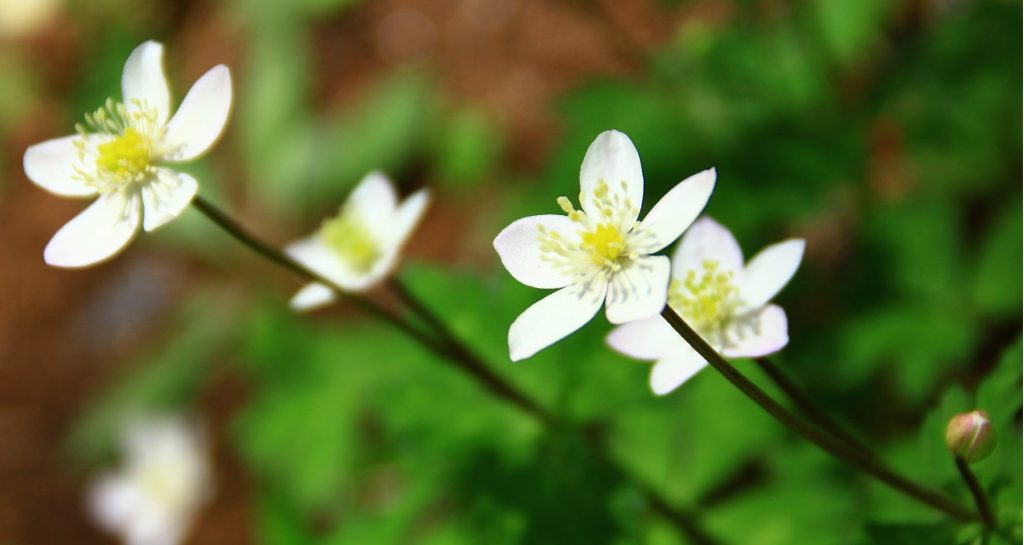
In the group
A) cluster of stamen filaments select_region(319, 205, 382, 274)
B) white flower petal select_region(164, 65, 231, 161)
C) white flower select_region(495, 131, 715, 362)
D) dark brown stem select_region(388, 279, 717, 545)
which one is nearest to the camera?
white flower select_region(495, 131, 715, 362)

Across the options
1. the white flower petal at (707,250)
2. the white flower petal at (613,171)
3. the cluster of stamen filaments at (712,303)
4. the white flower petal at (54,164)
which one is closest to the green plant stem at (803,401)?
the cluster of stamen filaments at (712,303)

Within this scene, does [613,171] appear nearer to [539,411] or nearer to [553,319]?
[553,319]

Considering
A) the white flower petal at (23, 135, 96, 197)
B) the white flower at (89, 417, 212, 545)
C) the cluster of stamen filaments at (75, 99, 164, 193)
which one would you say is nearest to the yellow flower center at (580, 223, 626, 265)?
the cluster of stamen filaments at (75, 99, 164, 193)

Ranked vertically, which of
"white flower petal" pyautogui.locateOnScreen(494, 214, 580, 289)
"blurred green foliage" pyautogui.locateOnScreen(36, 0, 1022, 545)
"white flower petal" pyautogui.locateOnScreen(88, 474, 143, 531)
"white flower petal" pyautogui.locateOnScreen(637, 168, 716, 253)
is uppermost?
"white flower petal" pyautogui.locateOnScreen(637, 168, 716, 253)

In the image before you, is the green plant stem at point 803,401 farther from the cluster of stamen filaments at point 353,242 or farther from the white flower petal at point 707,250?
the cluster of stamen filaments at point 353,242

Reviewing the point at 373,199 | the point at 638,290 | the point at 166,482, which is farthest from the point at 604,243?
the point at 166,482

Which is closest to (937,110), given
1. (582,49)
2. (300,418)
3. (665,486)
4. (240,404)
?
(665,486)

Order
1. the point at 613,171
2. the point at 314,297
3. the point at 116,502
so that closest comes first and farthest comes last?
the point at 613,171, the point at 314,297, the point at 116,502

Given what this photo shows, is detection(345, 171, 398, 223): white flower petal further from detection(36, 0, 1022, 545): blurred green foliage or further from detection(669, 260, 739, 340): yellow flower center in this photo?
detection(669, 260, 739, 340): yellow flower center
